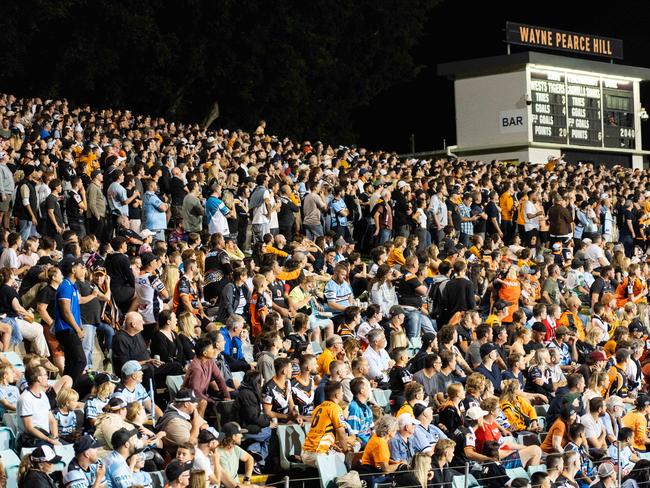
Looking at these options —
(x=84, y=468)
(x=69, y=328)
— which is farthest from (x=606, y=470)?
(x=69, y=328)

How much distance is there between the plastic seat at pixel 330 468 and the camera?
9.04m

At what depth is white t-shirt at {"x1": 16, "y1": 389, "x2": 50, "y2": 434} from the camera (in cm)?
861

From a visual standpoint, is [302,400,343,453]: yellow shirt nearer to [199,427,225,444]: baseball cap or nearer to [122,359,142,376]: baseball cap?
[199,427,225,444]: baseball cap

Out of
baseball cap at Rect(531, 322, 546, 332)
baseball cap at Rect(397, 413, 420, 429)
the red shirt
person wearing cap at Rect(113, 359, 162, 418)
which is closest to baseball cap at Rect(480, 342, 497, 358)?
baseball cap at Rect(531, 322, 546, 332)

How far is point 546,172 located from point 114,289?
57.4 feet

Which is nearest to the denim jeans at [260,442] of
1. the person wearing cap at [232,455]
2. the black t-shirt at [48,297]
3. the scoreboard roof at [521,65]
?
the person wearing cap at [232,455]

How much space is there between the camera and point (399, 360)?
37.4 ft

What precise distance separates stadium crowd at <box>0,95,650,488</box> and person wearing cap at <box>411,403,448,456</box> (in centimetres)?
2

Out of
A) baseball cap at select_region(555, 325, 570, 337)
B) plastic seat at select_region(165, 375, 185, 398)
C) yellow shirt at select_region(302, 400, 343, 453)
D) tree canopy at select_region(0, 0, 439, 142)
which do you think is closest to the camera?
yellow shirt at select_region(302, 400, 343, 453)

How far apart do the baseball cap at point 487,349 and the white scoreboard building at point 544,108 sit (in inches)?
818

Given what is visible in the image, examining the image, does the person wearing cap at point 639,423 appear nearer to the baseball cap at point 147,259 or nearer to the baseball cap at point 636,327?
the baseball cap at point 636,327

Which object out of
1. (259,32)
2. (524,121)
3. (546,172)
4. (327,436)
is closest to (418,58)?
(259,32)

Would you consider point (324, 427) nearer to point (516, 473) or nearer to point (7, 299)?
point (516, 473)

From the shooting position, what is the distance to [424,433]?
9703mm
